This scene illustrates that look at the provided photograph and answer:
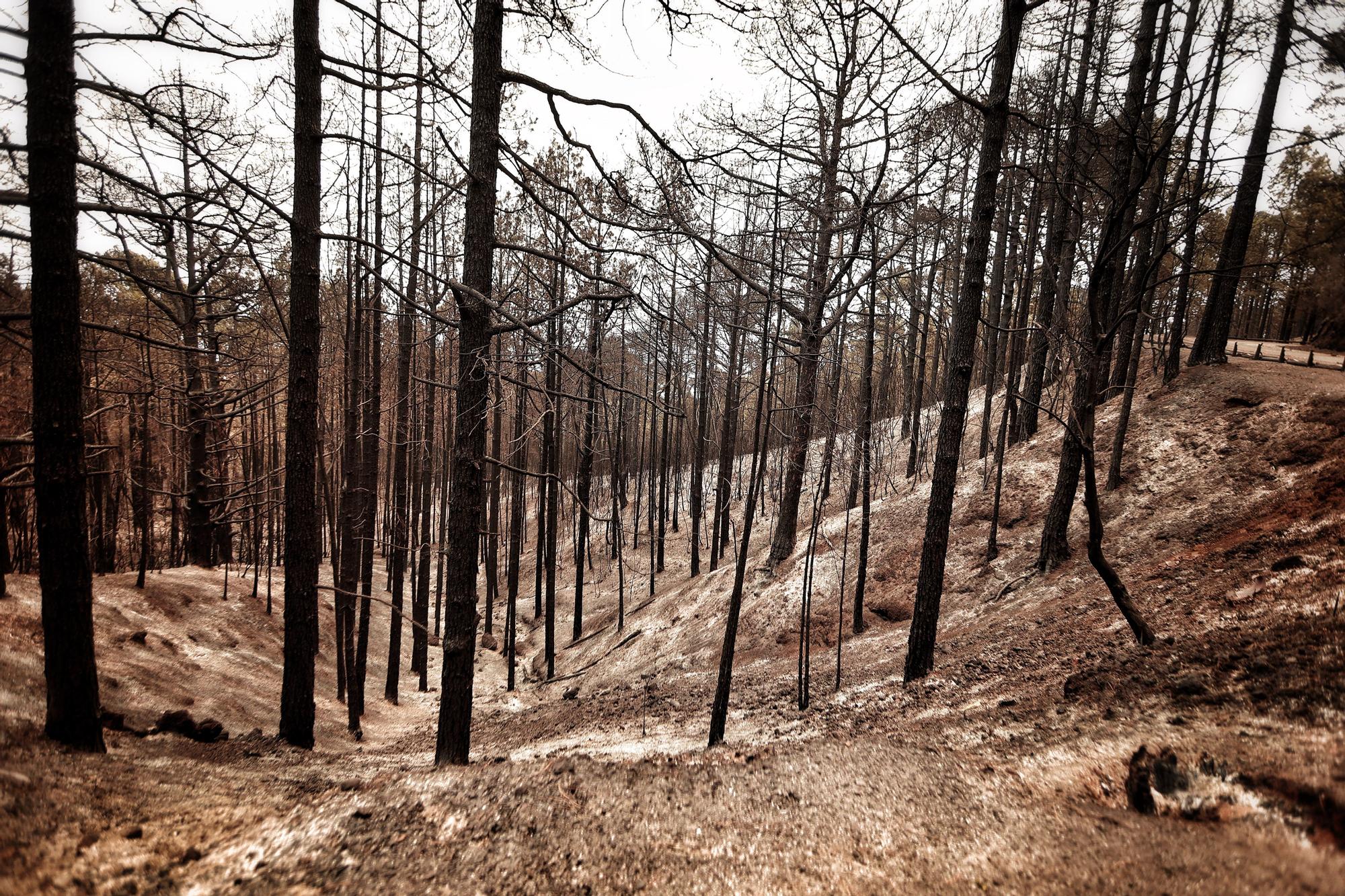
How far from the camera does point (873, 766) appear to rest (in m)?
4.75

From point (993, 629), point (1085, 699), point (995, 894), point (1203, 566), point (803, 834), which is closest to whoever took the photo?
point (995, 894)

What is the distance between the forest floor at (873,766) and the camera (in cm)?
296

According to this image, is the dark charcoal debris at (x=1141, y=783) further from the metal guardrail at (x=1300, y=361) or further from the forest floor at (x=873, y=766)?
the metal guardrail at (x=1300, y=361)

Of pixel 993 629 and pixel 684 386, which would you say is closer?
pixel 993 629

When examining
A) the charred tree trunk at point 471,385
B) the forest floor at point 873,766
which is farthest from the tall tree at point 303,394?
the charred tree trunk at point 471,385

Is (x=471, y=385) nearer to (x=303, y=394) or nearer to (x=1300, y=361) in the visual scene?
(x=303, y=394)

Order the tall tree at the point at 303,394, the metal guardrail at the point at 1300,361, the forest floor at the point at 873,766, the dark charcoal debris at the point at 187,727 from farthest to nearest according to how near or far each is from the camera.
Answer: the metal guardrail at the point at 1300,361 < the dark charcoal debris at the point at 187,727 < the tall tree at the point at 303,394 < the forest floor at the point at 873,766

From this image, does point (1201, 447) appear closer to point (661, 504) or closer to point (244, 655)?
point (661, 504)

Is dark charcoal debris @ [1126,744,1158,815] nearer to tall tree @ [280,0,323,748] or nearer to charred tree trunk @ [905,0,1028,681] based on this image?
charred tree trunk @ [905,0,1028,681]

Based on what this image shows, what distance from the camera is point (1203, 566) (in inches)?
298

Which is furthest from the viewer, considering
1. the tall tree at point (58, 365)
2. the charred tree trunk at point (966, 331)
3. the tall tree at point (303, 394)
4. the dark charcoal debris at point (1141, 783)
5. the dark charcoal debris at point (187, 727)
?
the charred tree trunk at point (966, 331)

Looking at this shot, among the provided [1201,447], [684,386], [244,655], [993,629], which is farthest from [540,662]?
[1201,447]

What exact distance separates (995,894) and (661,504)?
828 inches

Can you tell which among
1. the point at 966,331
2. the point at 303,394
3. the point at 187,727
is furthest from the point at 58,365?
the point at 966,331
